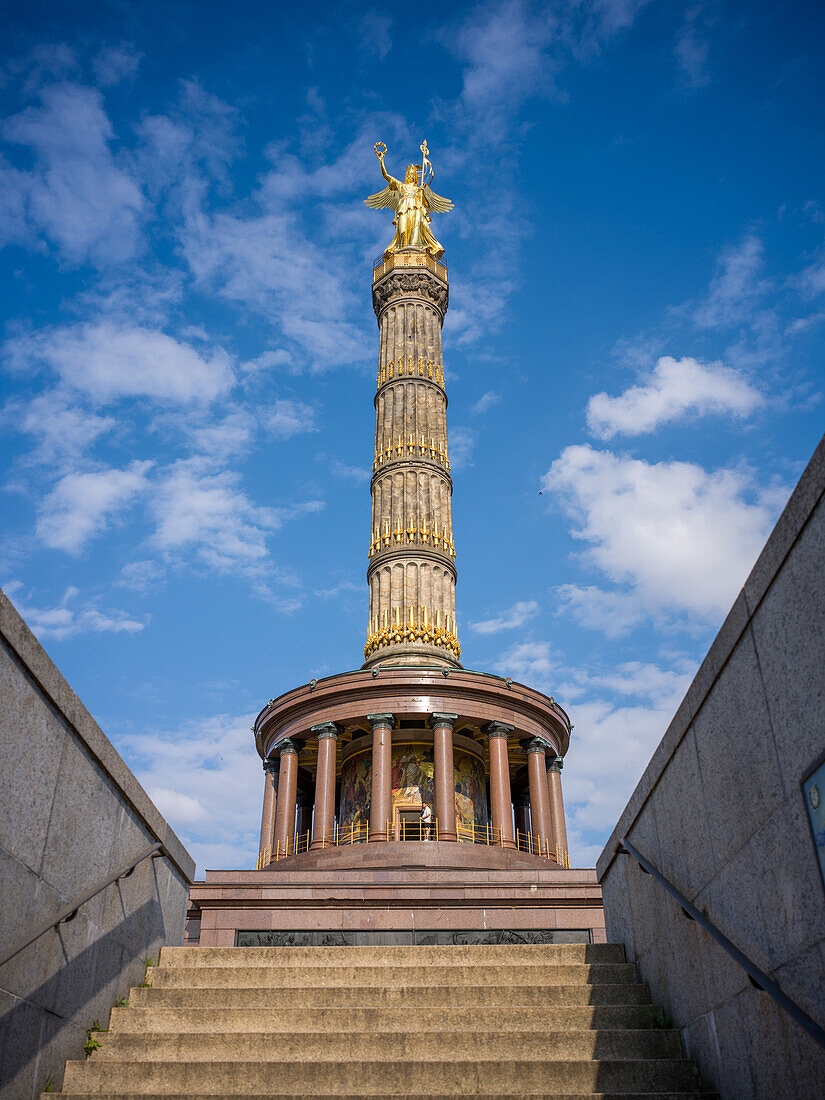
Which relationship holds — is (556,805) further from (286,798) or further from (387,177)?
(387,177)

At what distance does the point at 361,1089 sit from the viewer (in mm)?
5789

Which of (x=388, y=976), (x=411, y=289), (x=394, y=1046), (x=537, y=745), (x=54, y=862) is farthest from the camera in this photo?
(x=411, y=289)

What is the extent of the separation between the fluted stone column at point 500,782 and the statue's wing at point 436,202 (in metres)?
24.0

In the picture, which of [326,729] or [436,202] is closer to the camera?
[326,729]

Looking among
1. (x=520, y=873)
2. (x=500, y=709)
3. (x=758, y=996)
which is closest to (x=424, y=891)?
(x=520, y=873)

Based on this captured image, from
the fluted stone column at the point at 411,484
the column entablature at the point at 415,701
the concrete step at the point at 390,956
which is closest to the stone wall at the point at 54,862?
the concrete step at the point at 390,956

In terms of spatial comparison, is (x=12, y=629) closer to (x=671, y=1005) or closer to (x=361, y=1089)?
(x=361, y=1089)

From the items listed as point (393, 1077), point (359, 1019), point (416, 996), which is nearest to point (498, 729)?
point (416, 996)

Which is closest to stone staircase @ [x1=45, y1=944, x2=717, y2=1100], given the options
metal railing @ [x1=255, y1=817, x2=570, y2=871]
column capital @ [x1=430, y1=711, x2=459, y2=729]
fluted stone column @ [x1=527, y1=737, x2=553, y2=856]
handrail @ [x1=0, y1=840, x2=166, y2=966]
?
handrail @ [x1=0, y1=840, x2=166, y2=966]

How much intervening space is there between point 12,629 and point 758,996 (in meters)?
4.48

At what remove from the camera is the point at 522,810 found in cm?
3180

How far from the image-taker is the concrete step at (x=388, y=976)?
743cm

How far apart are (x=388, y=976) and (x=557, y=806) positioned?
19.4m

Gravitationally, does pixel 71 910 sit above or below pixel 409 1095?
above
